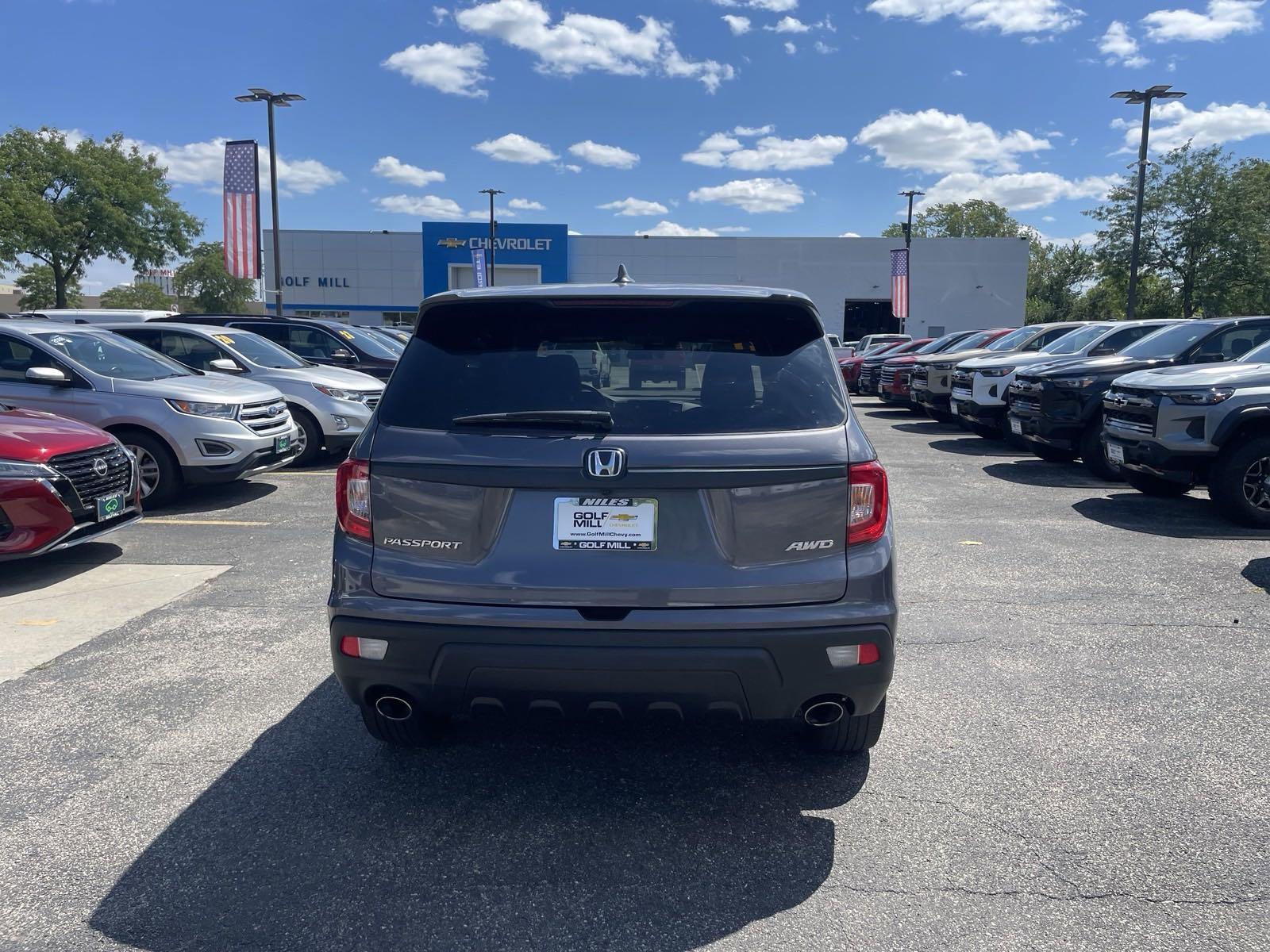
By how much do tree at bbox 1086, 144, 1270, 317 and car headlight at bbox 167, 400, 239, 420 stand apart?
123ft

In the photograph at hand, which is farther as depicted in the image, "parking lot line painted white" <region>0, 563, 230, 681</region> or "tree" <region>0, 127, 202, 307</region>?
"tree" <region>0, 127, 202, 307</region>

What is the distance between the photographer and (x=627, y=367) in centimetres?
326

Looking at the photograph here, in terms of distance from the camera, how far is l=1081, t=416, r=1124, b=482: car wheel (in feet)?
34.5

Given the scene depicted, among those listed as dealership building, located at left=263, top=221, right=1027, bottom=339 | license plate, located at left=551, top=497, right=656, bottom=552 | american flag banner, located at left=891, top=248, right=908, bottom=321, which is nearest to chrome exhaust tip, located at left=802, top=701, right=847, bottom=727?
license plate, located at left=551, top=497, right=656, bottom=552

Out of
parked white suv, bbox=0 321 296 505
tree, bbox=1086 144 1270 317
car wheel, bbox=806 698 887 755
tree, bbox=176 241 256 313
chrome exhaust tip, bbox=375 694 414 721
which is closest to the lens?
chrome exhaust tip, bbox=375 694 414 721

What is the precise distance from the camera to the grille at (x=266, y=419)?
890cm

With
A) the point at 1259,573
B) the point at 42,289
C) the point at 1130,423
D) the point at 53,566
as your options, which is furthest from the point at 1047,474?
the point at 42,289

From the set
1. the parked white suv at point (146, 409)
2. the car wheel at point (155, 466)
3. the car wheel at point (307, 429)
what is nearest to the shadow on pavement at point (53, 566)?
the car wheel at point (155, 466)

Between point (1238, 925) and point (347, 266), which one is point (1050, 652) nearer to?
point (1238, 925)

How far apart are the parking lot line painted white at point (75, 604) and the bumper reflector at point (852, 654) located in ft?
13.0

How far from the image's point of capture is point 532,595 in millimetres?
2932

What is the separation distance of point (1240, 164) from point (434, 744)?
147ft

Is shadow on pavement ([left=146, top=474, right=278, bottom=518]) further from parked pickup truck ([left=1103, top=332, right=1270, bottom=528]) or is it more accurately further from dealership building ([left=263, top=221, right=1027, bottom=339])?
dealership building ([left=263, top=221, right=1027, bottom=339])

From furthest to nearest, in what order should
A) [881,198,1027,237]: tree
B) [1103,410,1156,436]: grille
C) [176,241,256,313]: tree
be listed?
[881,198,1027,237]: tree
[176,241,256,313]: tree
[1103,410,1156,436]: grille
